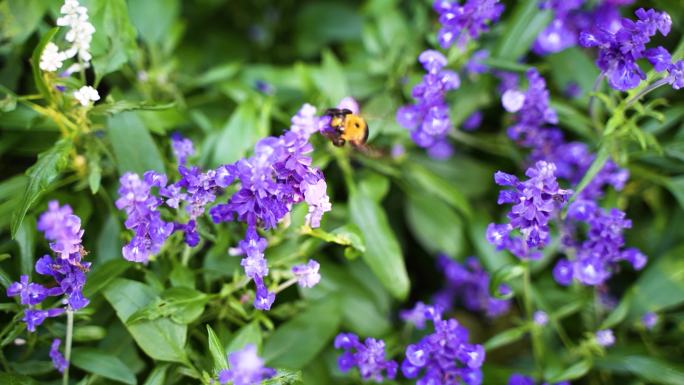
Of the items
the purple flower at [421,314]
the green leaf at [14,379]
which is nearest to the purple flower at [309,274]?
the purple flower at [421,314]

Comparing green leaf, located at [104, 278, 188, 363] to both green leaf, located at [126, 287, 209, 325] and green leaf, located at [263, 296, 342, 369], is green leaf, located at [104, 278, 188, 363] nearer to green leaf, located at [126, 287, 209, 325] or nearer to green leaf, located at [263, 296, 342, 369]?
green leaf, located at [126, 287, 209, 325]

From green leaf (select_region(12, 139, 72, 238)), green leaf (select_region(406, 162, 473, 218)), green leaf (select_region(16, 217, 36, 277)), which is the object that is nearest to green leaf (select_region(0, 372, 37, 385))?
green leaf (select_region(16, 217, 36, 277))

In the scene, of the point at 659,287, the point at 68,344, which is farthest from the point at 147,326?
the point at 659,287

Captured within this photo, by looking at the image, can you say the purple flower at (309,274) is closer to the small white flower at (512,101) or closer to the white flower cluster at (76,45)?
the white flower cluster at (76,45)

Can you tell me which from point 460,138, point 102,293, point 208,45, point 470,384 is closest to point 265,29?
point 208,45

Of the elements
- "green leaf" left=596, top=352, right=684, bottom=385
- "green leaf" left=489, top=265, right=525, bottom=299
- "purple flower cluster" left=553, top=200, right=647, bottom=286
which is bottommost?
"green leaf" left=596, top=352, right=684, bottom=385

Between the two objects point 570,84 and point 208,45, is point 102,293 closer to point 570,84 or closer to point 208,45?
point 208,45
